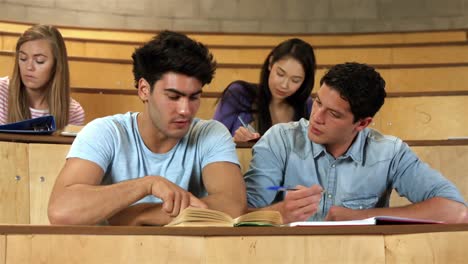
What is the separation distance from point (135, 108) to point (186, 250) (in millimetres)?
1105

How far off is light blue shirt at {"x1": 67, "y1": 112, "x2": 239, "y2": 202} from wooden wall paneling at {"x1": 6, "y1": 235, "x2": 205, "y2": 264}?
341 mm

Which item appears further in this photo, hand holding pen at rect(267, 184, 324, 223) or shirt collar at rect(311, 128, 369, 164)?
shirt collar at rect(311, 128, 369, 164)

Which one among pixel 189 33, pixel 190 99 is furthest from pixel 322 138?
pixel 189 33

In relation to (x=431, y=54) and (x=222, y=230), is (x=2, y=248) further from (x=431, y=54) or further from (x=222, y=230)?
(x=431, y=54)

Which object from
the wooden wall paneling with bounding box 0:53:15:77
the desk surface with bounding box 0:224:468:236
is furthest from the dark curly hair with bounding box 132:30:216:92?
the wooden wall paneling with bounding box 0:53:15:77

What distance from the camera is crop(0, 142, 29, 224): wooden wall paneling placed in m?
0.99

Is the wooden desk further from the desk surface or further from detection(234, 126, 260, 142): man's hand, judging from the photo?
detection(234, 126, 260, 142): man's hand

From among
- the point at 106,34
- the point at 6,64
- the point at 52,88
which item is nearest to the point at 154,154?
the point at 52,88

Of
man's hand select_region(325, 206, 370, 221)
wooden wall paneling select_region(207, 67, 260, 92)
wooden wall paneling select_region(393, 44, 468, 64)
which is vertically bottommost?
man's hand select_region(325, 206, 370, 221)

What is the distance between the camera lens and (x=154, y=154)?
0.92 m

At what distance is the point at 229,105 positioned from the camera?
1.33m

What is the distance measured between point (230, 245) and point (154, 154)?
1.23 ft

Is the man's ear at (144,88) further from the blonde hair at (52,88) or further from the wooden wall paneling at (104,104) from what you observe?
the wooden wall paneling at (104,104)

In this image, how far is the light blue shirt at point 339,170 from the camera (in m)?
0.98
